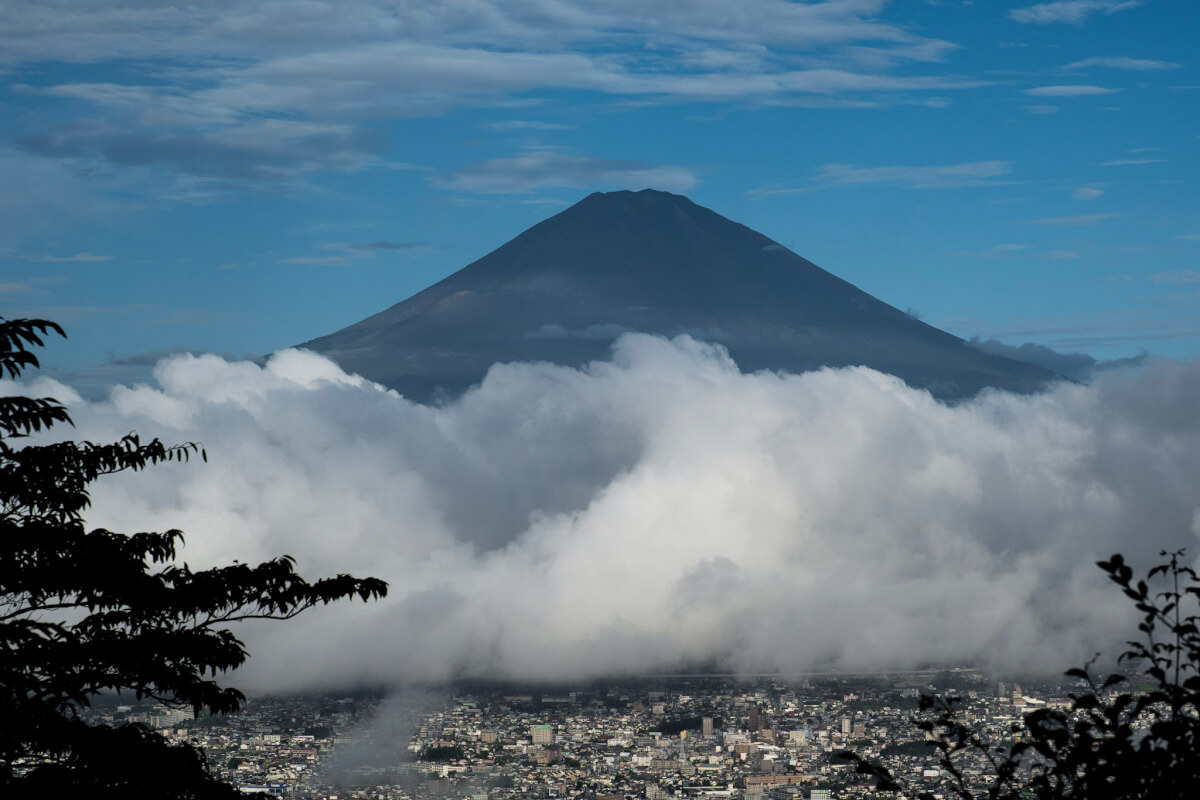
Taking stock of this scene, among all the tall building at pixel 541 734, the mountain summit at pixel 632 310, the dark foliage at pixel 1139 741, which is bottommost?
the tall building at pixel 541 734

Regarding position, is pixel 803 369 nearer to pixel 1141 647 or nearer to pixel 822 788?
pixel 822 788

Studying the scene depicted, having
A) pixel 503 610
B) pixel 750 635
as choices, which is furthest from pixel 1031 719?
pixel 503 610

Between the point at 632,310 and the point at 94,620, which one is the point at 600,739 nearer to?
the point at 94,620

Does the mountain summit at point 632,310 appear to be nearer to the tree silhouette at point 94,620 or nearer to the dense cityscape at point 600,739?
the dense cityscape at point 600,739

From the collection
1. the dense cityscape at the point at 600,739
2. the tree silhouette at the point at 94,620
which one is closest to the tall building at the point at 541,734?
the dense cityscape at the point at 600,739

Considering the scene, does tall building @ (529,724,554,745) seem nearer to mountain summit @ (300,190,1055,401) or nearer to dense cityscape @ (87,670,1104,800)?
dense cityscape @ (87,670,1104,800)

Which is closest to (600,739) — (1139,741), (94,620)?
(94,620)

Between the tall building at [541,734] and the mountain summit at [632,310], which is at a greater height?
the mountain summit at [632,310]
